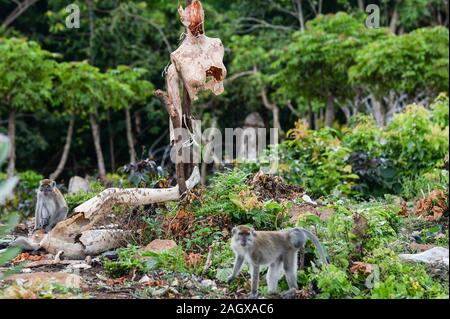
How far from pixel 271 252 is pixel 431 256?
1.70 m

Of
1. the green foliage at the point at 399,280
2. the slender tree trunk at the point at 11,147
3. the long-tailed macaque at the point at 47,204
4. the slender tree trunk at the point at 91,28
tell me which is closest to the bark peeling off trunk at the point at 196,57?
the long-tailed macaque at the point at 47,204

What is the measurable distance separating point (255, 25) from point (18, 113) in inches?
266

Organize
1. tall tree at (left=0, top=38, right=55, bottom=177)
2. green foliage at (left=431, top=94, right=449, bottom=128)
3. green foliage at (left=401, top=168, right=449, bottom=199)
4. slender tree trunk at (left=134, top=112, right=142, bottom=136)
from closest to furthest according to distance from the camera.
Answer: green foliage at (left=401, top=168, right=449, bottom=199) < green foliage at (left=431, top=94, right=449, bottom=128) < tall tree at (left=0, top=38, right=55, bottom=177) < slender tree trunk at (left=134, top=112, right=142, bottom=136)

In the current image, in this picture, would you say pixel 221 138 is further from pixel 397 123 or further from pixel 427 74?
pixel 397 123

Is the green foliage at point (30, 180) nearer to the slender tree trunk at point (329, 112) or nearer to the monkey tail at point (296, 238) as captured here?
the slender tree trunk at point (329, 112)

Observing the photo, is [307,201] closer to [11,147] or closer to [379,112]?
[11,147]

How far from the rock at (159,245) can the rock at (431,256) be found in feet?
6.62

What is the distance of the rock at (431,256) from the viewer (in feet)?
21.5

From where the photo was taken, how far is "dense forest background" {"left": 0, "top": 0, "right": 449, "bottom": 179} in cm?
1616

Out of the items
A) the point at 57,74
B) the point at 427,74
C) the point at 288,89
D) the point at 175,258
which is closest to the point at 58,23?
the point at 57,74

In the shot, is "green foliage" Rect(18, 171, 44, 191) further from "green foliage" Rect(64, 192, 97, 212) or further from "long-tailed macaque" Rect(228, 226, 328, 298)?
"long-tailed macaque" Rect(228, 226, 328, 298)

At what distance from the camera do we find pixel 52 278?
6.39 m

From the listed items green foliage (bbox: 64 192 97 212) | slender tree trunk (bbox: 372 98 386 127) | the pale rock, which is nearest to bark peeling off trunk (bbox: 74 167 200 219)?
the pale rock

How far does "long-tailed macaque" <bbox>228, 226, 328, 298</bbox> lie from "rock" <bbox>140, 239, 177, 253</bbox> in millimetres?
1314
